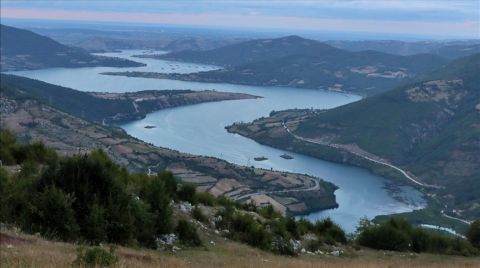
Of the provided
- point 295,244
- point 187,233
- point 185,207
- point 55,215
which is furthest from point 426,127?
point 55,215

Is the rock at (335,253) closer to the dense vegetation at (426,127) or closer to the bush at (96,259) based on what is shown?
the bush at (96,259)

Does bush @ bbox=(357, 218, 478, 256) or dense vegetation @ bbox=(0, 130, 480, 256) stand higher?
dense vegetation @ bbox=(0, 130, 480, 256)

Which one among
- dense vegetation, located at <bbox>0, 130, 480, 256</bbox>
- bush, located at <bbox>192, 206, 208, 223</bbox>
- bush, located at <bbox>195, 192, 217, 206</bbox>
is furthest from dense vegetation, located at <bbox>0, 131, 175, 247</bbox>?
bush, located at <bbox>195, 192, 217, 206</bbox>

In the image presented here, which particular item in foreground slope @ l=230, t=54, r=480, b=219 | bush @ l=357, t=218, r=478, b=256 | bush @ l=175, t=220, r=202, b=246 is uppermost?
bush @ l=175, t=220, r=202, b=246

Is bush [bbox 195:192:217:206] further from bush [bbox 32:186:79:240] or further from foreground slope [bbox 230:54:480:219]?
foreground slope [bbox 230:54:480:219]

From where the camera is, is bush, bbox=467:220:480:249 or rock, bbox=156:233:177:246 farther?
bush, bbox=467:220:480:249
